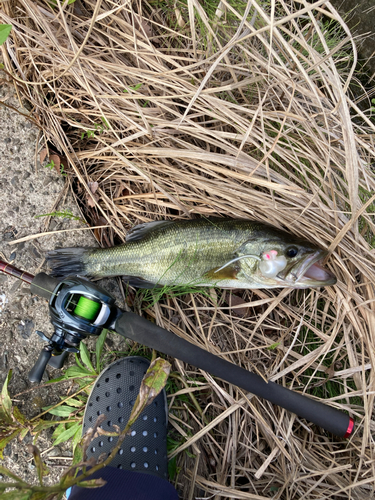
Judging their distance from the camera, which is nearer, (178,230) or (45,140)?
(178,230)

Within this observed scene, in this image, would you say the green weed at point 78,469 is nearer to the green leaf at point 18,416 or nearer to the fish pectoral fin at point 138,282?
the green leaf at point 18,416

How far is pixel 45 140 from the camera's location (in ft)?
11.1

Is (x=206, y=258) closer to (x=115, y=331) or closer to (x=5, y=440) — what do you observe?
(x=115, y=331)

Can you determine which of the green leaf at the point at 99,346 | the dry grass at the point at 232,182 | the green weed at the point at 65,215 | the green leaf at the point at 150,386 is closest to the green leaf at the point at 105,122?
the dry grass at the point at 232,182

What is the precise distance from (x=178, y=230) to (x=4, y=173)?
1.84m

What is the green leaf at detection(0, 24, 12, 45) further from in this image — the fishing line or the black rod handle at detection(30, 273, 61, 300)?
the fishing line

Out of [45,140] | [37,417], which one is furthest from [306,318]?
[45,140]

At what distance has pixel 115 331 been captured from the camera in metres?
2.81

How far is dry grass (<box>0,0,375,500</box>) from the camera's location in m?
3.01

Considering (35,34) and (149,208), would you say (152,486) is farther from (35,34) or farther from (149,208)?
(35,34)

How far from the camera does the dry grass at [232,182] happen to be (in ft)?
9.86

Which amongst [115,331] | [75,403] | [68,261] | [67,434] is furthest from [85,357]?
[68,261]

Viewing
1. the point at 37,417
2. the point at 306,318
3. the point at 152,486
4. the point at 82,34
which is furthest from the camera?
the point at 306,318

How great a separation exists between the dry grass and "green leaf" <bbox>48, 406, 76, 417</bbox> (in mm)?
941
